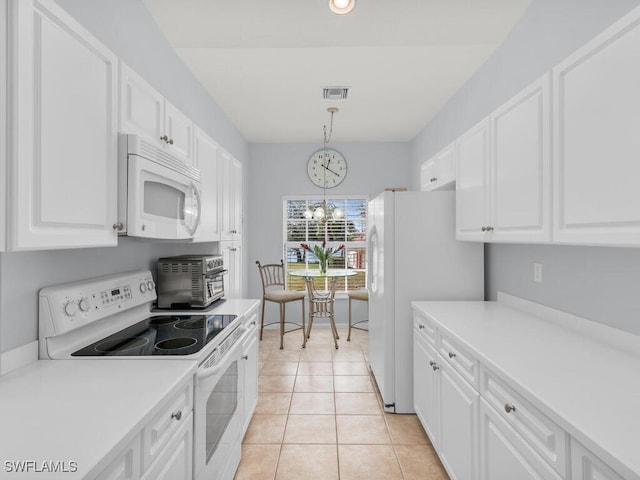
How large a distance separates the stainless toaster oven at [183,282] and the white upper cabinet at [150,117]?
65cm

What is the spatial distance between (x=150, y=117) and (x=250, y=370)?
64.3 inches

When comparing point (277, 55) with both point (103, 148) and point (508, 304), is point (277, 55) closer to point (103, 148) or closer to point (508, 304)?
point (103, 148)

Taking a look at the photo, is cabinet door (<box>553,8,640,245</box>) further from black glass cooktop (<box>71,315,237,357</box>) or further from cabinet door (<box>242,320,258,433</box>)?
cabinet door (<box>242,320,258,433</box>)

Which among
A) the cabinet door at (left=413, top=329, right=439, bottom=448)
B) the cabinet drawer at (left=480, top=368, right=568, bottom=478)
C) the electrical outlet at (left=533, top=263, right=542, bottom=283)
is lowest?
the cabinet door at (left=413, top=329, right=439, bottom=448)

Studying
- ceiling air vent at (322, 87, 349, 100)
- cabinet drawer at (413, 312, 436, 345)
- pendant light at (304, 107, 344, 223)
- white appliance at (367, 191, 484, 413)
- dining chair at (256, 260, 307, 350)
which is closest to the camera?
cabinet drawer at (413, 312, 436, 345)

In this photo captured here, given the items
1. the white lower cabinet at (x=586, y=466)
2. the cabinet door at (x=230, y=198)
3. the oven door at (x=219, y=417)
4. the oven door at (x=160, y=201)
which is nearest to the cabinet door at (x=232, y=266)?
the cabinet door at (x=230, y=198)

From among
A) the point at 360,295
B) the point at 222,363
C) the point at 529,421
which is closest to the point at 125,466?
the point at 222,363

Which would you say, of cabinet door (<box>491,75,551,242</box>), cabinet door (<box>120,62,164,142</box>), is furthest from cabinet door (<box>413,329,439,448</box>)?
cabinet door (<box>120,62,164,142</box>)

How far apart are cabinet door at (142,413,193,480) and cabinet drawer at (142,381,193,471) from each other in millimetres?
20

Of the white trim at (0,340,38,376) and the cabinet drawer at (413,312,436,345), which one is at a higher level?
the white trim at (0,340,38,376)

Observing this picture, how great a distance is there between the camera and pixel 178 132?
202 centimetres

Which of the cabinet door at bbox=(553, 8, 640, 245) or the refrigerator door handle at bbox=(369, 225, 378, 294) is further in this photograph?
the refrigerator door handle at bbox=(369, 225, 378, 294)

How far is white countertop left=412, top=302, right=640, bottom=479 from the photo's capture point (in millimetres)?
872

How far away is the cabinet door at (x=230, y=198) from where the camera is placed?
2.74 m
